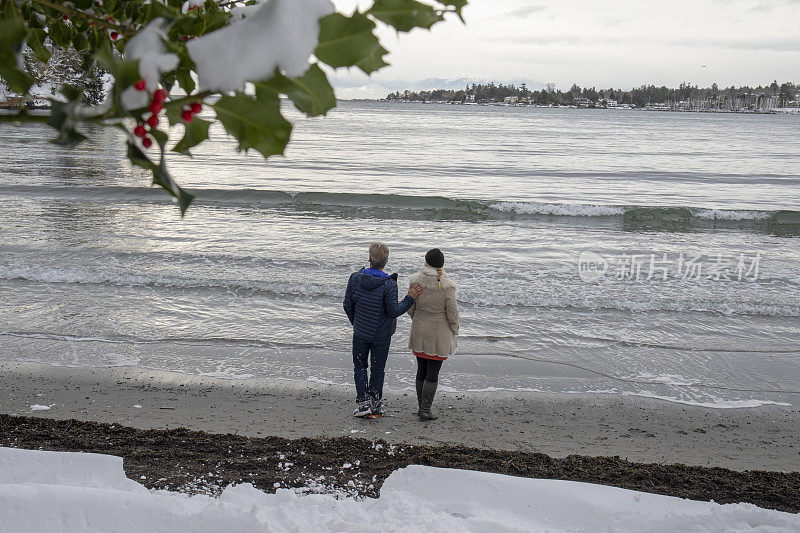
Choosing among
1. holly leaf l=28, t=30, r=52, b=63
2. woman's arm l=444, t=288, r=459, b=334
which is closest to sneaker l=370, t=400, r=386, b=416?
woman's arm l=444, t=288, r=459, b=334

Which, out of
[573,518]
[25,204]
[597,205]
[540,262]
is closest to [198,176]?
[25,204]

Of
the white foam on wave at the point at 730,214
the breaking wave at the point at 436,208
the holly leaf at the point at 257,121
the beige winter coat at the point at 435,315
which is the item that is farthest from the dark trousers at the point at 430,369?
the white foam on wave at the point at 730,214

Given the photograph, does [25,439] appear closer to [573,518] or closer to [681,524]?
[573,518]

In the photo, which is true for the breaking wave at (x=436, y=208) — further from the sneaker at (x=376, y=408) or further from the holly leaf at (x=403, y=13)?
the holly leaf at (x=403, y=13)

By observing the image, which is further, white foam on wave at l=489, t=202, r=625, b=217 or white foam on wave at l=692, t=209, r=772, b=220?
white foam on wave at l=692, t=209, r=772, b=220

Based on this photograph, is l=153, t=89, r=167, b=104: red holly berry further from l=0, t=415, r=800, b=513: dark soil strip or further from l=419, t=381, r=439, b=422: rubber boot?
l=419, t=381, r=439, b=422: rubber boot

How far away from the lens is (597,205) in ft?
81.0

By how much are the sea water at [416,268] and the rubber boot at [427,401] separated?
3.50ft

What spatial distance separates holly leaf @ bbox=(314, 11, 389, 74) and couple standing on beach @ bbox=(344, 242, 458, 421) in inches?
228

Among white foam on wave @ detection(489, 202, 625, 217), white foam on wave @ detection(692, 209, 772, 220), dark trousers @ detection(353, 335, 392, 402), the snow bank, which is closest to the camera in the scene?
the snow bank

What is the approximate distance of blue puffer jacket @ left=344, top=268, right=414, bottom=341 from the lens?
693 cm

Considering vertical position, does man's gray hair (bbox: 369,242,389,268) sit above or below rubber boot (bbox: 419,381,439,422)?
above

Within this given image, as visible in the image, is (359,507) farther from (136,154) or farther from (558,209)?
(558,209)

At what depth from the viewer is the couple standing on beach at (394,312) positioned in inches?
274
